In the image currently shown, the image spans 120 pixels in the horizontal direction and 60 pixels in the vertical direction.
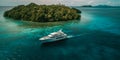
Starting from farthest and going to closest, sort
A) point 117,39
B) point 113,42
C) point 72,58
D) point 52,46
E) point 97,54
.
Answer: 1. point 117,39
2. point 113,42
3. point 52,46
4. point 97,54
5. point 72,58

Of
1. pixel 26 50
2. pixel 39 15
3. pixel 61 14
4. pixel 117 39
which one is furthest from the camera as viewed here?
pixel 61 14

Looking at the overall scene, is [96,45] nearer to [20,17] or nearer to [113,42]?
[113,42]

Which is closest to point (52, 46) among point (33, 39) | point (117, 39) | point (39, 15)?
point (33, 39)

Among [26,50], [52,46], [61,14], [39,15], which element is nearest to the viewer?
[26,50]

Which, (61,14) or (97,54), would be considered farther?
(61,14)

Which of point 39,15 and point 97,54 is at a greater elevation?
point 39,15

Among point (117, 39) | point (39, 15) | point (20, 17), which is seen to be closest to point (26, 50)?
point (117, 39)

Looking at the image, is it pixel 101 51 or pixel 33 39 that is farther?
pixel 33 39

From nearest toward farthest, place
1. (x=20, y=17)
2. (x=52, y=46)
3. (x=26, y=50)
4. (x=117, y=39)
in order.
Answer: (x=26, y=50) < (x=52, y=46) < (x=117, y=39) < (x=20, y=17)

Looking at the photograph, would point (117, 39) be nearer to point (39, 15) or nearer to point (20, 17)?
point (39, 15)
